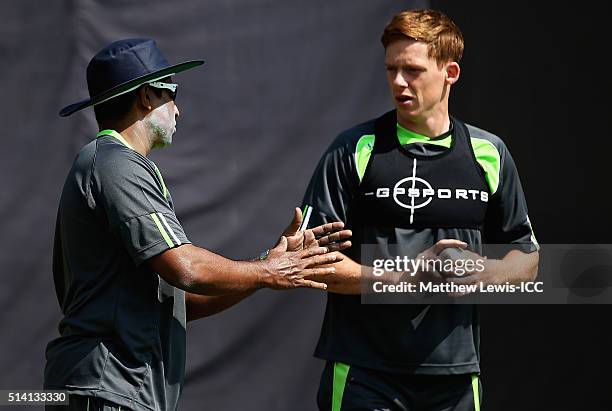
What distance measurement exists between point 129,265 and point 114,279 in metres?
0.06

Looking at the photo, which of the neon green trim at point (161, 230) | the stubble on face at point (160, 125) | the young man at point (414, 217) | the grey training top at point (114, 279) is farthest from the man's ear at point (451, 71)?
the neon green trim at point (161, 230)

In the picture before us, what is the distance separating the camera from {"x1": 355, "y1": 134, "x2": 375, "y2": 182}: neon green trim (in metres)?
4.01

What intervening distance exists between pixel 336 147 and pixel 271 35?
1510 millimetres

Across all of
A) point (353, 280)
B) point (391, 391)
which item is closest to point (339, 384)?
point (391, 391)

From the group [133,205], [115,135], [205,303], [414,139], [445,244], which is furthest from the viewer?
[414,139]

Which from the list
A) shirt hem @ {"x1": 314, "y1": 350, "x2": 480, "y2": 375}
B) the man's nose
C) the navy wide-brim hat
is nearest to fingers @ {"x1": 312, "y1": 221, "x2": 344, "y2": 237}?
shirt hem @ {"x1": 314, "y1": 350, "x2": 480, "y2": 375}

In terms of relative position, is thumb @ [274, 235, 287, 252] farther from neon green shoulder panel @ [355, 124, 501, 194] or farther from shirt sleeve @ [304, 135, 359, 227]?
neon green shoulder panel @ [355, 124, 501, 194]

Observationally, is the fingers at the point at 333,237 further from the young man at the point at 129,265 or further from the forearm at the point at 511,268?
the forearm at the point at 511,268

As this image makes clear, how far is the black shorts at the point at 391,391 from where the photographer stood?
12.7 feet

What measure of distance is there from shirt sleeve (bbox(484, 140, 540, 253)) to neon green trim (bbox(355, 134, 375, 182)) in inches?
19.1

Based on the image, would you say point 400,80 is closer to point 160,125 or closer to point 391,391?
point 160,125

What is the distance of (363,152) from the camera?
13.2 feet

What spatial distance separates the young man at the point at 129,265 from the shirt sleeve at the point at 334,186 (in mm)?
294

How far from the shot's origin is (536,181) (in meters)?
5.69
